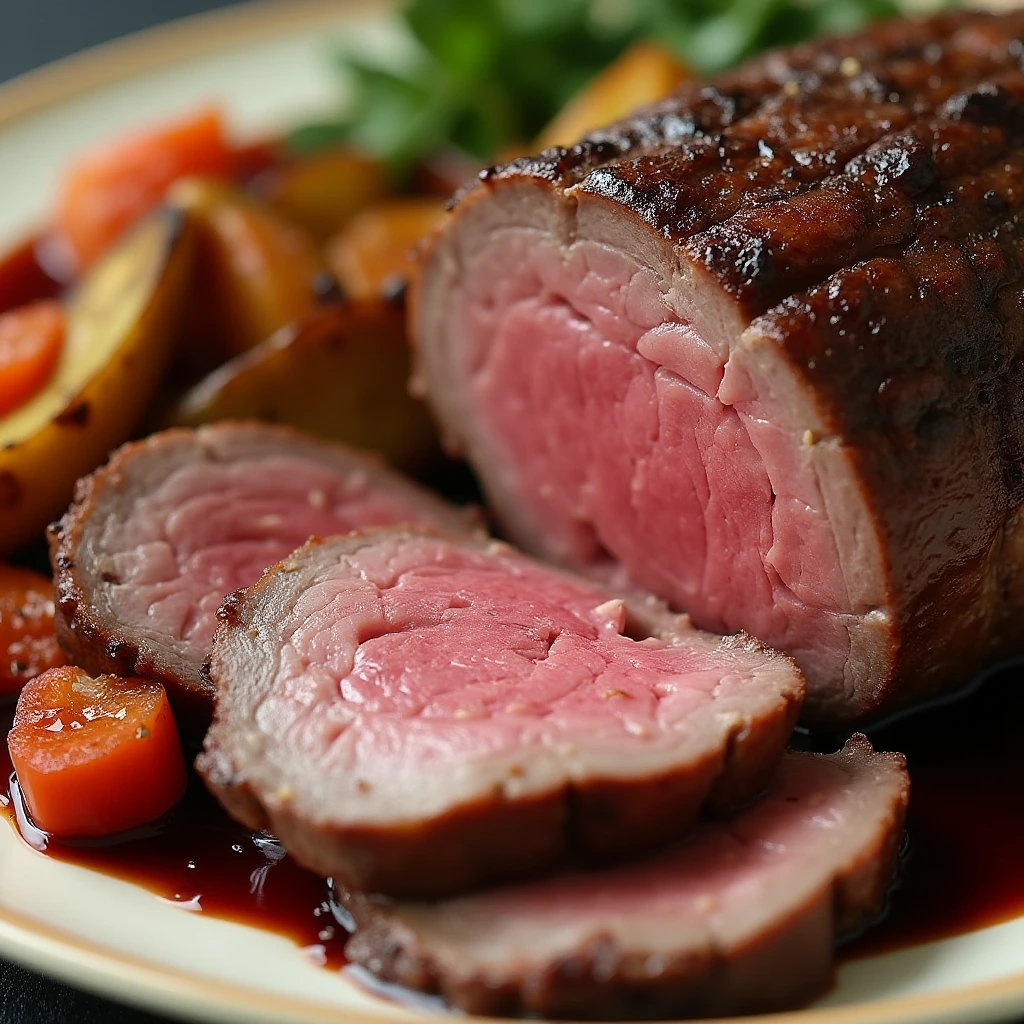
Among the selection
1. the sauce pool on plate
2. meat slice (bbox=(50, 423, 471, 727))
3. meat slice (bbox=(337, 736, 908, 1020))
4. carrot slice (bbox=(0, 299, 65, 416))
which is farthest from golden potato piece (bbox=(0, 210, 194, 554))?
meat slice (bbox=(337, 736, 908, 1020))

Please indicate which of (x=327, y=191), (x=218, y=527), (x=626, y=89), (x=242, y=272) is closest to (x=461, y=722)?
(x=218, y=527)

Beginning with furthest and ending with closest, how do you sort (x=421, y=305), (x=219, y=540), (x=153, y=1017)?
(x=421, y=305) → (x=219, y=540) → (x=153, y=1017)

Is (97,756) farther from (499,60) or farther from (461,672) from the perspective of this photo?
(499,60)

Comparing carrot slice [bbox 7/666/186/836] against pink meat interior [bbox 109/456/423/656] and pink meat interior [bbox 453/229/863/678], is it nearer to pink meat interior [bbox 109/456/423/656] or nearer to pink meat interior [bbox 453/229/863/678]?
pink meat interior [bbox 109/456/423/656]

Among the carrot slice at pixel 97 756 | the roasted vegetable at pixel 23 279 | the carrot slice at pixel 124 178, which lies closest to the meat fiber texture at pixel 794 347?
the carrot slice at pixel 97 756

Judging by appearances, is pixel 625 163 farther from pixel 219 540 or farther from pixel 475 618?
pixel 219 540

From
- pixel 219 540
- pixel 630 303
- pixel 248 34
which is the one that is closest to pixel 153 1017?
pixel 219 540

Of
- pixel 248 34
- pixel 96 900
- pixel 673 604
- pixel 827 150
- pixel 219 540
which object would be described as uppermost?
pixel 248 34
